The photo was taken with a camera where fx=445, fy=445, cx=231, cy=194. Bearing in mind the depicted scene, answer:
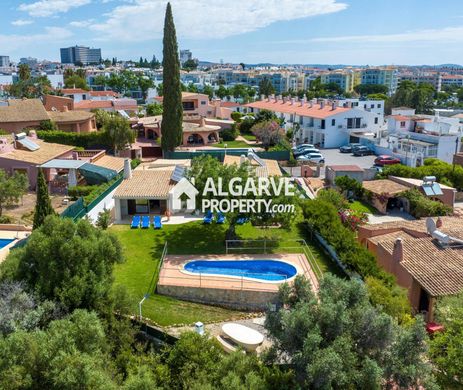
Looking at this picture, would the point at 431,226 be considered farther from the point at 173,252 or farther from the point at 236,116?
the point at 236,116

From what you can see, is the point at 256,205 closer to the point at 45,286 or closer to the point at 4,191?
the point at 45,286

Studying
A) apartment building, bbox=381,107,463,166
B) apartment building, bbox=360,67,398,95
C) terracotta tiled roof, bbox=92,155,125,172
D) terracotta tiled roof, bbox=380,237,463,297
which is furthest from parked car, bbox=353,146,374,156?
apartment building, bbox=360,67,398,95

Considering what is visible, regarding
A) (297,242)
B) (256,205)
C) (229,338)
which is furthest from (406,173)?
(229,338)

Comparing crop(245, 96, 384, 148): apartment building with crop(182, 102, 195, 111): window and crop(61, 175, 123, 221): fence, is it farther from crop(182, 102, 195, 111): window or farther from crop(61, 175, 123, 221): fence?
crop(61, 175, 123, 221): fence

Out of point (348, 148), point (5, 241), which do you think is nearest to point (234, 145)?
point (348, 148)

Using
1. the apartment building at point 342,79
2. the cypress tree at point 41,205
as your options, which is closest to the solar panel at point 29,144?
the cypress tree at point 41,205

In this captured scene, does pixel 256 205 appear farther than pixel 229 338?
Yes
